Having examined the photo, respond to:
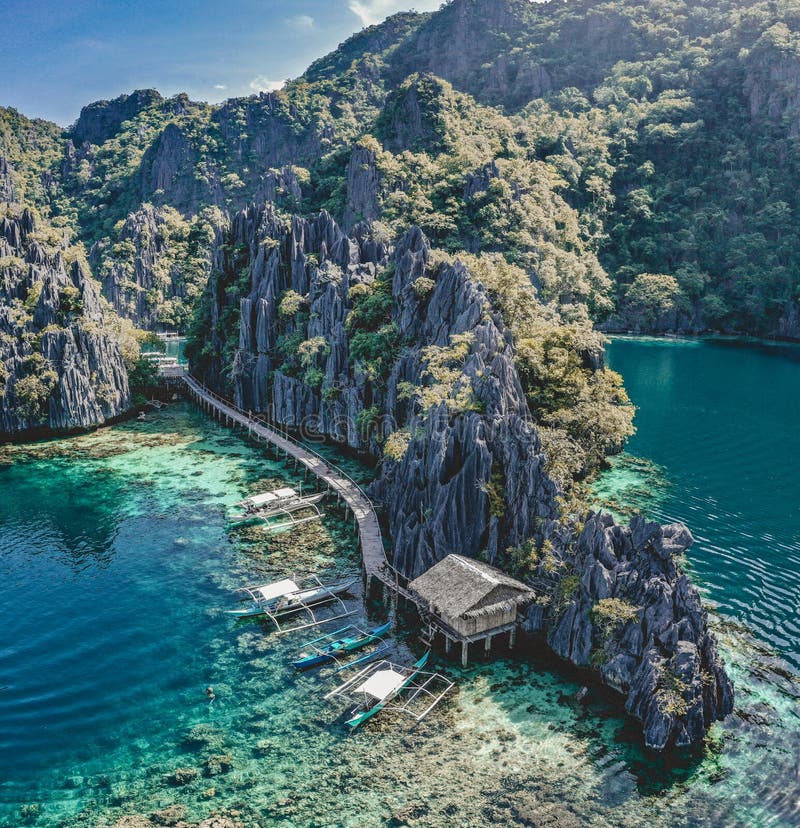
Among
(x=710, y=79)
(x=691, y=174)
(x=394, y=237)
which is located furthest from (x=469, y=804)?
(x=710, y=79)

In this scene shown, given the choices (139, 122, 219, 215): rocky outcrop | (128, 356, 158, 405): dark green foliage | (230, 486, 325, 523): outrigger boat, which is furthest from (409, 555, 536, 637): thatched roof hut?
(139, 122, 219, 215): rocky outcrop

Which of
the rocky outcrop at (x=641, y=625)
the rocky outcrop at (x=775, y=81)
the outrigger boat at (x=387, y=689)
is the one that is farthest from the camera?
the rocky outcrop at (x=775, y=81)

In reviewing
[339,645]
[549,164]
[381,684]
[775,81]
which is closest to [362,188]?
[549,164]

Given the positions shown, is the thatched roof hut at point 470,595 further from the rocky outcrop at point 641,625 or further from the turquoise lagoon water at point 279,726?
the turquoise lagoon water at point 279,726

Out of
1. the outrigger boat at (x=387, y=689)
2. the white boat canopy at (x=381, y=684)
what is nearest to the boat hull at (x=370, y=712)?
the outrigger boat at (x=387, y=689)

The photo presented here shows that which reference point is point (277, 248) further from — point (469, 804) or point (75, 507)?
point (469, 804)
